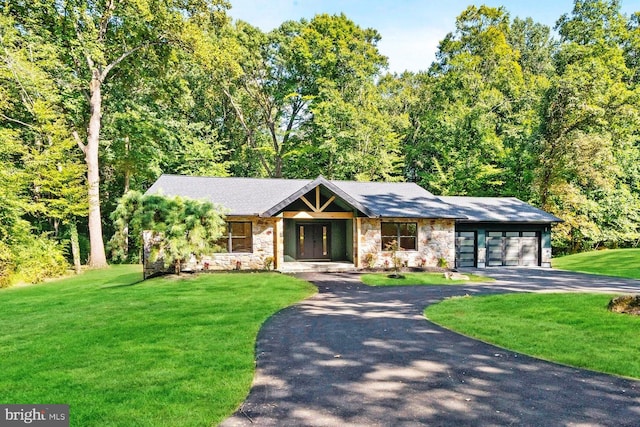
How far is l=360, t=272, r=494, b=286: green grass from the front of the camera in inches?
616

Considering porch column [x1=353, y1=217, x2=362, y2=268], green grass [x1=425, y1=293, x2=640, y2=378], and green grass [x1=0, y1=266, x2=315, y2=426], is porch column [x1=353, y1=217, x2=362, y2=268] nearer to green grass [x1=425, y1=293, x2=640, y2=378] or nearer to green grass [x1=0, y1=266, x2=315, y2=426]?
green grass [x1=0, y1=266, x2=315, y2=426]

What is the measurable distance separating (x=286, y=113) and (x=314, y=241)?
730 inches

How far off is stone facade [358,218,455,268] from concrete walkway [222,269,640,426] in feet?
35.0

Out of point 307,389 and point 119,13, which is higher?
point 119,13

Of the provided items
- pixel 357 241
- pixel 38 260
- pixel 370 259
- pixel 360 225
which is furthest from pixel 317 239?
pixel 38 260

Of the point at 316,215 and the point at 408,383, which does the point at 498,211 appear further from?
the point at 408,383

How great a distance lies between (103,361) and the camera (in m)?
6.12

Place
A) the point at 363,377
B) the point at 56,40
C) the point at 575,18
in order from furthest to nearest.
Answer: the point at 575,18
the point at 56,40
the point at 363,377

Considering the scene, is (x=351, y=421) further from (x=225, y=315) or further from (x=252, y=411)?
(x=225, y=315)

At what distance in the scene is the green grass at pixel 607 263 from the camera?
61.6 feet

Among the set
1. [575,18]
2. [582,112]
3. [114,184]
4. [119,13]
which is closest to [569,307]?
[582,112]

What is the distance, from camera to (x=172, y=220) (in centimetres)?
1505

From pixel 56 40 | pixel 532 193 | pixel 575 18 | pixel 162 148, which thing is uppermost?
pixel 575 18

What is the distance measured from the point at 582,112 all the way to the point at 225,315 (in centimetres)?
2768
